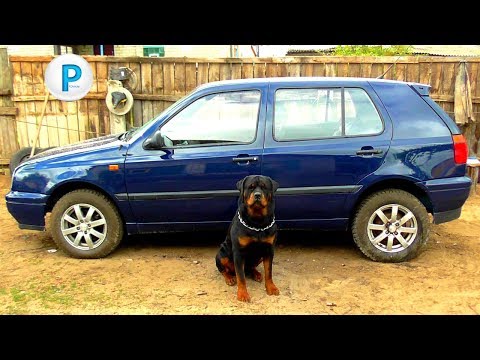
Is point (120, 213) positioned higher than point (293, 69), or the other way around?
point (293, 69)

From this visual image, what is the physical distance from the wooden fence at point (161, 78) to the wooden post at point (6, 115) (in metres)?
0.02

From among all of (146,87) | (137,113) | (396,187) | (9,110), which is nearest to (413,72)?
(396,187)

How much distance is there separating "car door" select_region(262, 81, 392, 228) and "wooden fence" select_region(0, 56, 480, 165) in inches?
129

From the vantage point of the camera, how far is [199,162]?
4.38 meters

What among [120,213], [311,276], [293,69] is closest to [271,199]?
[311,276]

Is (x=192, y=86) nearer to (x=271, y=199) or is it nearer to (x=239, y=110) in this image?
(x=239, y=110)

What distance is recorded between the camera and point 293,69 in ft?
25.4

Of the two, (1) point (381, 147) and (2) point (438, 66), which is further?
(2) point (438, 66)

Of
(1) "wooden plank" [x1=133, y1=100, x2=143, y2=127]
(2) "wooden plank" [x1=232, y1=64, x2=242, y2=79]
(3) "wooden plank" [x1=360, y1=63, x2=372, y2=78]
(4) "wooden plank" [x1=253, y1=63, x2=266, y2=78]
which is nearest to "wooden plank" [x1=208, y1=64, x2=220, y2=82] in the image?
(2) "wooden plank" [x1=232, y1=64, x2=242, y2=79]

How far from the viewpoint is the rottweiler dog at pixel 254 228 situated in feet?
11.7

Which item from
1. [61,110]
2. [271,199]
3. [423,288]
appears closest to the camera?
[271,199]

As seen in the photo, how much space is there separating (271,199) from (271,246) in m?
0.41

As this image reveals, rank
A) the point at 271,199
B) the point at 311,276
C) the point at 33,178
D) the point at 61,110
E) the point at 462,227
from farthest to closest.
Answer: the point at 61,110 < the point at 462,227 < the point at 33,178 < the point at 311,276 < the point at 271,199

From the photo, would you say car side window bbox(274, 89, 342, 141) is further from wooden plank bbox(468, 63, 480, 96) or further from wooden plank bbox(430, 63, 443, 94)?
wooden plank bbox(468, 63, 480, 96)
